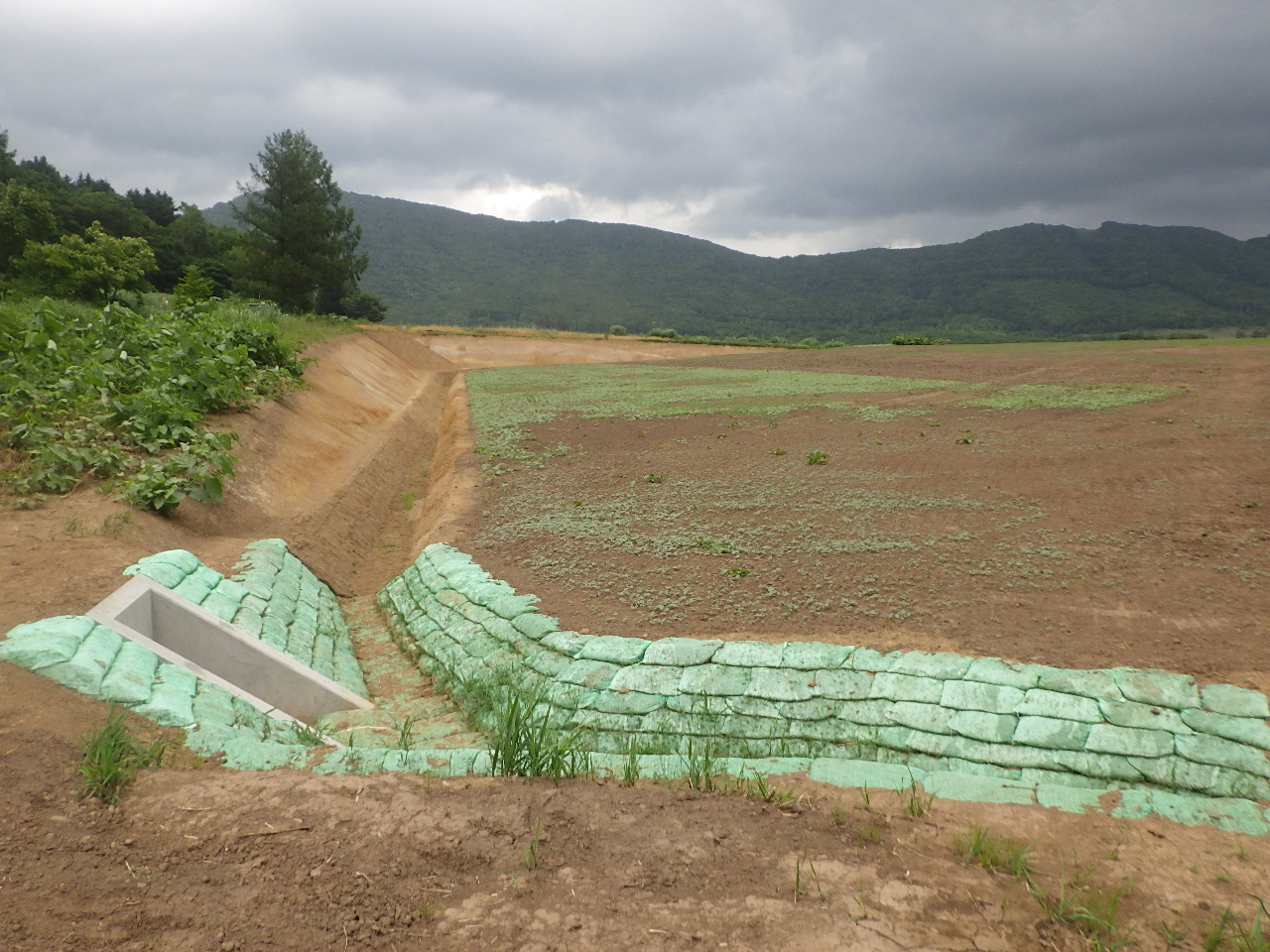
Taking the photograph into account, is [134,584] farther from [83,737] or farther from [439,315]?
[439,315]

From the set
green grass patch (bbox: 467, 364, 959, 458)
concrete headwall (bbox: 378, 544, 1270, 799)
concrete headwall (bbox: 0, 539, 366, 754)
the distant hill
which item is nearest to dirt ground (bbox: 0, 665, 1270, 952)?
concrete headwall (bbox: 0, 539, 366, 754)

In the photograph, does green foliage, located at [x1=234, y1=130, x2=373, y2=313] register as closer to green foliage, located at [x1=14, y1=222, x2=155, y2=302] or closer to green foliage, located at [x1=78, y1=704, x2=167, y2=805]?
green foliage, located at [x1=14, y1=222, x2=155, y2=302]

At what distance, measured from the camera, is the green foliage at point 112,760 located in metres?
3.40

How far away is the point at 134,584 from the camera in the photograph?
5.79 m

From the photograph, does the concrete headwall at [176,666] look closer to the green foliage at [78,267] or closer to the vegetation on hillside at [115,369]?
the vegetation on hillside at [115,369]

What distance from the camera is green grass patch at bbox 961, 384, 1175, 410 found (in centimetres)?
1484

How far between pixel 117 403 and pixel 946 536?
31.7ft

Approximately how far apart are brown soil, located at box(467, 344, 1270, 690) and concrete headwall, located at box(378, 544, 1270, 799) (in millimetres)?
287

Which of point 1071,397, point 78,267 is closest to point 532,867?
point 1071,397

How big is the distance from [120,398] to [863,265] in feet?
572

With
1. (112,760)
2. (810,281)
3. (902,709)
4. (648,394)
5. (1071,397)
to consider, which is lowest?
(902,709)

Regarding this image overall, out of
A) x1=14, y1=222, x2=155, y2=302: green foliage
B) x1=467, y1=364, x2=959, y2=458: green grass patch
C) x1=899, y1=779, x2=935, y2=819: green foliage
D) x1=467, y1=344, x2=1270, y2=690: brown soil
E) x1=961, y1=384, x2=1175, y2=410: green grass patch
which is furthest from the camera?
x1=14, y1=222, x2=155, y2=302: green foliage

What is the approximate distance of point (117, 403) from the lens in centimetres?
934

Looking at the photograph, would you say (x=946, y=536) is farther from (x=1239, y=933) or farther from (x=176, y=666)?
(x=176, y=666)
